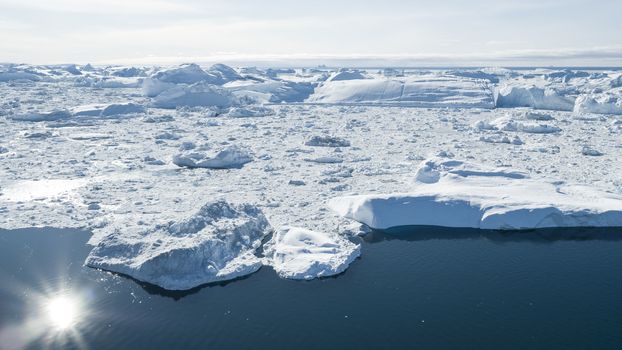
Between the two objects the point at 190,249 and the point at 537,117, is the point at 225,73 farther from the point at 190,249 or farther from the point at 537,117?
the point at 190,249

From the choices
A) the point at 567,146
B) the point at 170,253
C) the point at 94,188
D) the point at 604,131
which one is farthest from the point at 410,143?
the point at 170,253

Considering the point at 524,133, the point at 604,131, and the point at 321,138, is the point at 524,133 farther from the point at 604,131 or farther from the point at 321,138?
the point at 321,138

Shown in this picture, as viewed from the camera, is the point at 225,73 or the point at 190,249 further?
the point at 225,73

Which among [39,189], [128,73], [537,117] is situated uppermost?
[128,73]

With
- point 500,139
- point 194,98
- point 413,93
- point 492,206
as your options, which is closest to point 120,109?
point 194,98

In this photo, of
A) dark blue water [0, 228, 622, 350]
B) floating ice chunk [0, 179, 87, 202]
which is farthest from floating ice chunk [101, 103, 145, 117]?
dark blue water [0, 228, 622, 350]
